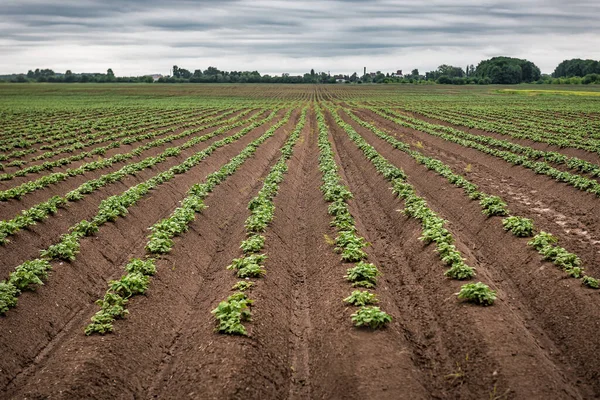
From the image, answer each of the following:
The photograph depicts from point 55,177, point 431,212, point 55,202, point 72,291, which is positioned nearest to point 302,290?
point 72,291

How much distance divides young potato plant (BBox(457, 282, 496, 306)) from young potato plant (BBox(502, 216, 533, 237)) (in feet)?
13.1

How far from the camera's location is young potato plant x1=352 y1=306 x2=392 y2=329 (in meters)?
8.38

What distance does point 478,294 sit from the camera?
9.13 meters

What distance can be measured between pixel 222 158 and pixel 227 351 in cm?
1943

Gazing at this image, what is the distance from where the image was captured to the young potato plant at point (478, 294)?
9.12 meters

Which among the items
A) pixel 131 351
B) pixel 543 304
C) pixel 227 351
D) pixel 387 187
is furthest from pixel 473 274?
pixel 387 187

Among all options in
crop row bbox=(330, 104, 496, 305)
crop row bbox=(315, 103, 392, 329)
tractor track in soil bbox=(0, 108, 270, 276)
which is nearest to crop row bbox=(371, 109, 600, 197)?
crop row bbox=(330, 104, 496, 305)

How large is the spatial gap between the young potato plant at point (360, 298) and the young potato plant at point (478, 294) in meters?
1.68

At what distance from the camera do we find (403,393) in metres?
6.92

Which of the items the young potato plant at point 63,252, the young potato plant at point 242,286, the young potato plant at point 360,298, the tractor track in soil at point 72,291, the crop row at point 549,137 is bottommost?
the tractor track in soil at point 72,291

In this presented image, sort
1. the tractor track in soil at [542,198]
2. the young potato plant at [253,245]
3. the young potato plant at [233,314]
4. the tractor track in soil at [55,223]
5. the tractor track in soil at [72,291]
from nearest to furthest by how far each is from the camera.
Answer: the young potato plant at [233,314], the tractor track in soil at [72,291], the young potato plant at [253,245], the tractor track in soil at [55,223], the tractor track in soil at [542,198]

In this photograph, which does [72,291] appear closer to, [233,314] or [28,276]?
[28,276]

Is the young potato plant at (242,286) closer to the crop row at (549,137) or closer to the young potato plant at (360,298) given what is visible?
the young potato plant at (360,298)

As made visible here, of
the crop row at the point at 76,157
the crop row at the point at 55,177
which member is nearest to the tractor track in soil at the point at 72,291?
the crop row at the point at 55,177
